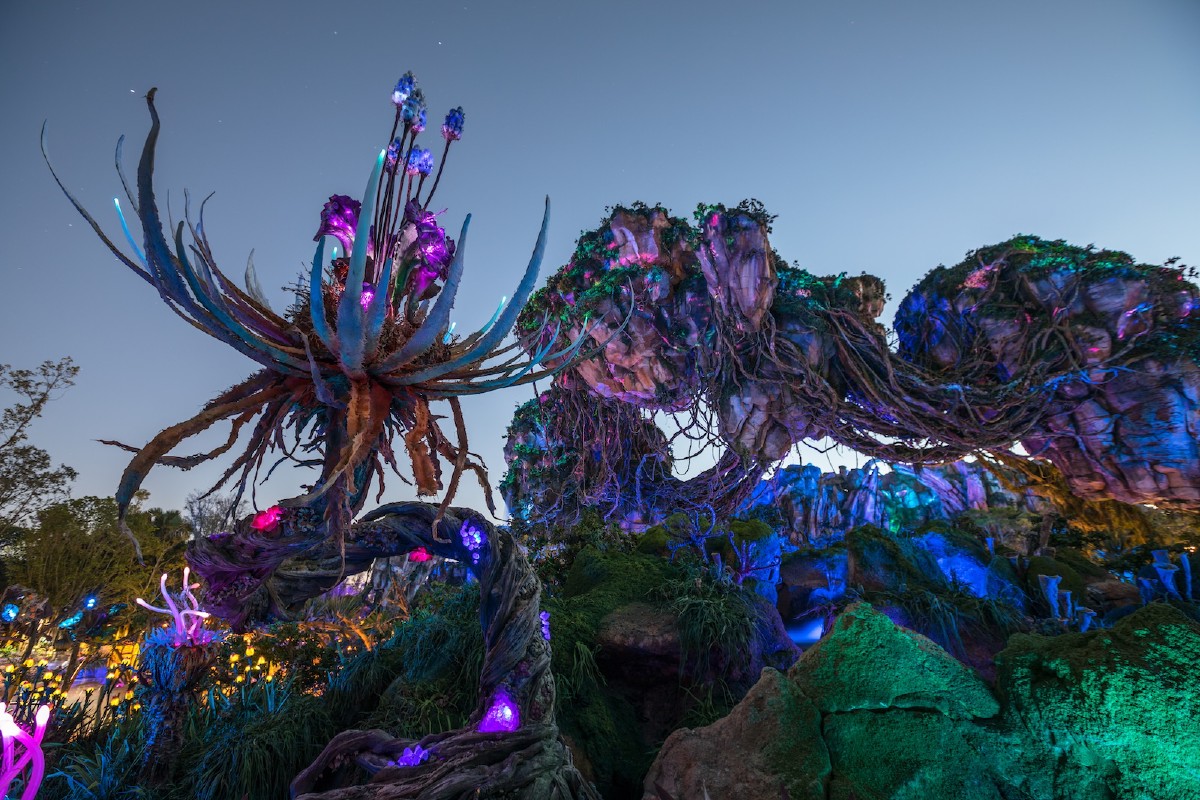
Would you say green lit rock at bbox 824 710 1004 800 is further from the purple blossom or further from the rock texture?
the purple blossom

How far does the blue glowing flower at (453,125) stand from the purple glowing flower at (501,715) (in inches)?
105

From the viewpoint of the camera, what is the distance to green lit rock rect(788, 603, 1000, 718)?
233 centimetres

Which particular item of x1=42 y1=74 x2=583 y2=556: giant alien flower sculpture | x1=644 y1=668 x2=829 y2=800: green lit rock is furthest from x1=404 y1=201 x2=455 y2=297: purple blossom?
x1=644 y1=668 x2=829 y2=800: green lit rock

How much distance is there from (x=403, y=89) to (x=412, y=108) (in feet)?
0.32

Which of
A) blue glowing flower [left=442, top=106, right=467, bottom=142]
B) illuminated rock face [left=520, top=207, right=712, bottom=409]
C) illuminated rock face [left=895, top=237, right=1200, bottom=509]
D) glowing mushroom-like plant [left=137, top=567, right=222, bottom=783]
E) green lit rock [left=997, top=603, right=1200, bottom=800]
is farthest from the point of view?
illuminated rock face [left=520, top=207, right=712, bottom=409]

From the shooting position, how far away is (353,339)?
48.6 inches

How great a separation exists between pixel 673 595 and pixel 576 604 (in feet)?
4.06

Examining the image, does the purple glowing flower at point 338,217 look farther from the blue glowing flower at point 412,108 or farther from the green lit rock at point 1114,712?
the green lit rock at point 1114,712

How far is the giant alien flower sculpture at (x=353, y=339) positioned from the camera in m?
1.17

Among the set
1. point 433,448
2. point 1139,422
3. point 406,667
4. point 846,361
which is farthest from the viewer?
point 846,361

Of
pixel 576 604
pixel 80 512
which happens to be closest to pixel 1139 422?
pixel 576 604

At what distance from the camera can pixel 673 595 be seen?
Answer: 231 inches

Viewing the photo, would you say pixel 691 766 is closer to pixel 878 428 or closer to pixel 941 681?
pixel 941 681

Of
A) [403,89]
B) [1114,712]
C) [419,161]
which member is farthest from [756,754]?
[403,89]
